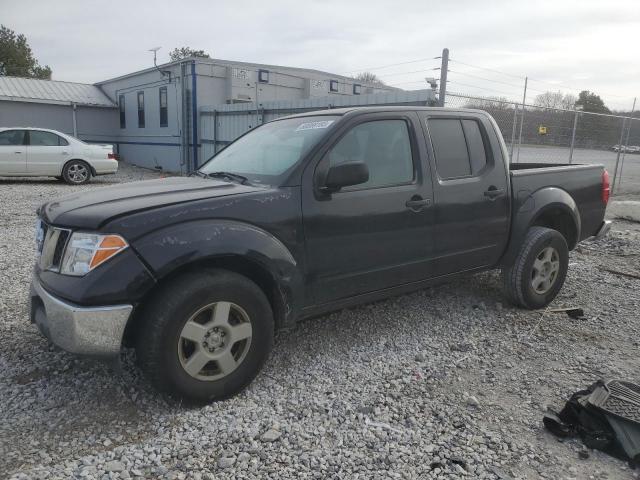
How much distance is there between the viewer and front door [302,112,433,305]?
11.2 feet

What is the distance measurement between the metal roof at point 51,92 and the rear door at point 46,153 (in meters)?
10.9

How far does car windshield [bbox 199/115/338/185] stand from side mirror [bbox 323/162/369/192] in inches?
11.8

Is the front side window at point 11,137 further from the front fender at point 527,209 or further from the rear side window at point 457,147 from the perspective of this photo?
the front fender at point 527,209

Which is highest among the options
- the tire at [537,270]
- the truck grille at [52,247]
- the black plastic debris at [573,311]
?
the truck grille at [52,247]

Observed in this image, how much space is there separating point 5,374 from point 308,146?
2524 mm

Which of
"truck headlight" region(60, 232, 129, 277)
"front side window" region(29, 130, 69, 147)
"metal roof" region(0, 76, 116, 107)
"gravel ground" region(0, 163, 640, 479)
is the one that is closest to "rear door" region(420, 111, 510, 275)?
"gravel ground" region(0, 163, 640, 479)

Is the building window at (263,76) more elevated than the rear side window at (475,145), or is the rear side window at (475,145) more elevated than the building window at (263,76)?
the building window at (263,76)

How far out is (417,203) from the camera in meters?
3.84

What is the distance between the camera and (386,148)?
384 centimetres

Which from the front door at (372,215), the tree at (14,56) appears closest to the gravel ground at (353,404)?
the front door at (372,215)

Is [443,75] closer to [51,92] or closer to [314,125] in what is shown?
[314,125]

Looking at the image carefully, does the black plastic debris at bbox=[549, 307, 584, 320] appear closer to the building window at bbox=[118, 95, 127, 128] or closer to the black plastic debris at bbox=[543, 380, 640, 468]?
the black plastic debris at bbox=[543, 380, 640, 468]

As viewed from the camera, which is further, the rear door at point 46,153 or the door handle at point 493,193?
the rear door at point 46,153

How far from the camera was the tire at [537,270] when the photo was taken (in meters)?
4.65
